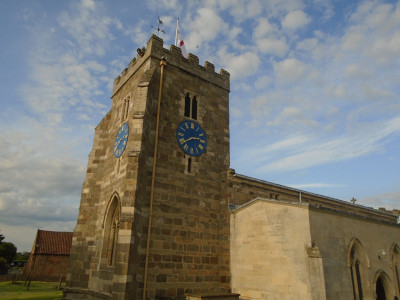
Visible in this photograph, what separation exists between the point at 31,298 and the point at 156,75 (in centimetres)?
1964

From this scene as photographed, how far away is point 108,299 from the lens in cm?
1283

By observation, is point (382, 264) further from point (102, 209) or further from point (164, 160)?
point (102, 209)

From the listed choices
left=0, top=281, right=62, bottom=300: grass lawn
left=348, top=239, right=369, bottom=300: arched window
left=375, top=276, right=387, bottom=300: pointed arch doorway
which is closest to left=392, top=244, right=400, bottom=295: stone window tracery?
left=375, top=276, right=387, bottom=300: pointed arch doorway

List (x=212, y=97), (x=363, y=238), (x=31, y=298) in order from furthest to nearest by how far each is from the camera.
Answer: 1. (x=31, y=298)
2. (x=212, y=97)
3. (x=363, y=238)

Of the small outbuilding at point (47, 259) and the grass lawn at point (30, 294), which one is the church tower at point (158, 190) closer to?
the grass lawn at point (30, 294)

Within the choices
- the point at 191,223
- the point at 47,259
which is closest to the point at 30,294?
the point at 47,259

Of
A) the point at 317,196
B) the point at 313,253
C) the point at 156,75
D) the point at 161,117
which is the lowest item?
the point at 313,253

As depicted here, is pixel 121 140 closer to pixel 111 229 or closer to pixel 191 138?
pixel 191 138

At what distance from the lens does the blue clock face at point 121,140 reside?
16.4 m

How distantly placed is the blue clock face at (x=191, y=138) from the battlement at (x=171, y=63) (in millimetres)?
3585

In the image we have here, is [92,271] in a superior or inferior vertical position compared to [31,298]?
superior

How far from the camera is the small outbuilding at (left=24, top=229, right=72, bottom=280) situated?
1606 inches

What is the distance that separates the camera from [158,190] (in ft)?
47.9

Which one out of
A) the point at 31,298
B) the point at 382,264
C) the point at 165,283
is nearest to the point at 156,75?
the point at 165,283
